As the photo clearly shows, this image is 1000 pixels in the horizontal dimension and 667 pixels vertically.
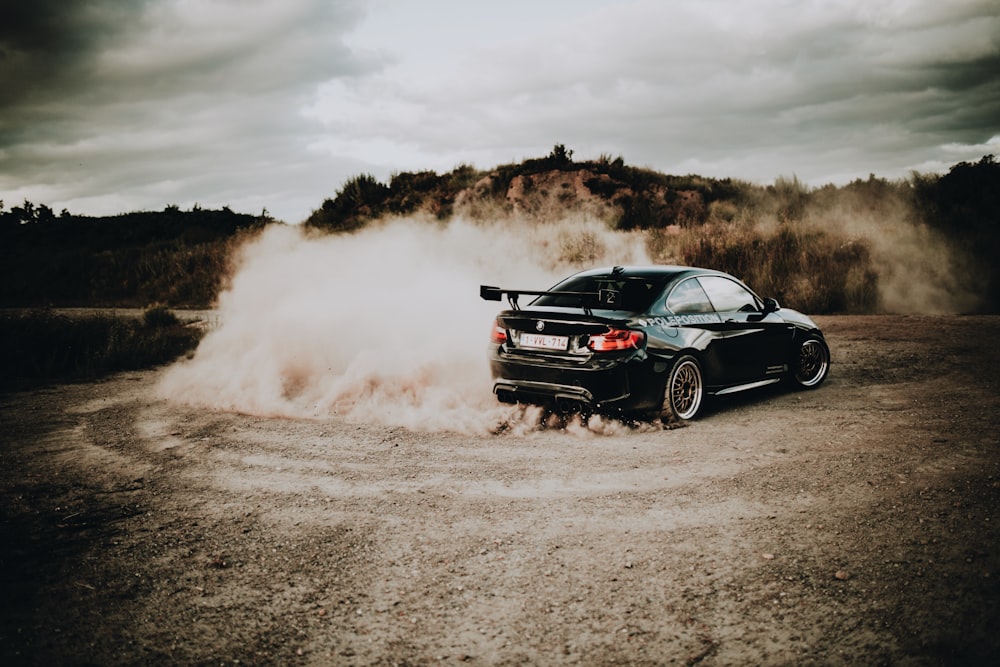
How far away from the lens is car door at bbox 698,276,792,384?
23.8ft

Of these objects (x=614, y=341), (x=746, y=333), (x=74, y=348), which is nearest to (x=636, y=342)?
(x=614, y=341)

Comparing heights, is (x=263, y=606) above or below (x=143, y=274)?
below

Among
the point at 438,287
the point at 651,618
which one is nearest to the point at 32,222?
the point at 438,287

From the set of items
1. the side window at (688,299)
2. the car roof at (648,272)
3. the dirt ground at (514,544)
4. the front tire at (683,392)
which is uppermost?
the car roof at (648,272)

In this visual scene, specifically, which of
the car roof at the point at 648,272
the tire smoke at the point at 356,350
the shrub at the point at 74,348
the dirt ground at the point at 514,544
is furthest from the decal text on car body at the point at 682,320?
the shrub at the point at 74,348

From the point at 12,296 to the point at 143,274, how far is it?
7084 mm

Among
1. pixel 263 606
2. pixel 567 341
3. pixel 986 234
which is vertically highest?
pixel 986 234

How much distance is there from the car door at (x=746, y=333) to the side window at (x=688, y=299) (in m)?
0.13

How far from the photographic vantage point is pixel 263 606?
3.32m

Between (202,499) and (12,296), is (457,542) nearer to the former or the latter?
(202,499)

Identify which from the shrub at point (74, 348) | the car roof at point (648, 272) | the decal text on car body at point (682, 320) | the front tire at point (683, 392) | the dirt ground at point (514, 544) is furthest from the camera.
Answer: the shrub at point (74, 348)

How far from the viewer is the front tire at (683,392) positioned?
21.5 ft

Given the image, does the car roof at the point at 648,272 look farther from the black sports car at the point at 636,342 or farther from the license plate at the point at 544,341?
the license plate at the point at 544,341

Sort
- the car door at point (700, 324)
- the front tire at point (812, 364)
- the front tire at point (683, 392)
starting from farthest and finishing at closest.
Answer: the front tire at point (812, 364) < the car door at point (700, 324) < the front tire at point (683, 392)
